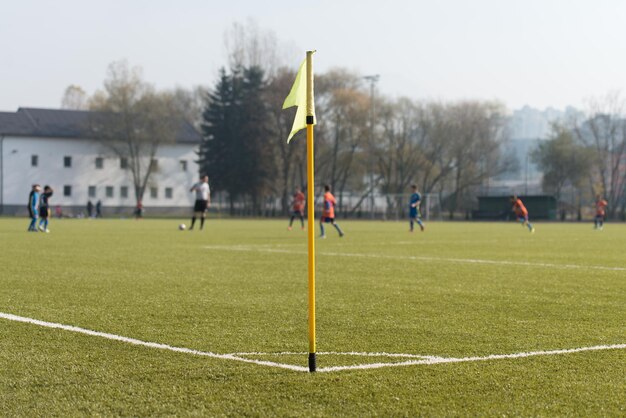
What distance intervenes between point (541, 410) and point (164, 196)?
327 feet

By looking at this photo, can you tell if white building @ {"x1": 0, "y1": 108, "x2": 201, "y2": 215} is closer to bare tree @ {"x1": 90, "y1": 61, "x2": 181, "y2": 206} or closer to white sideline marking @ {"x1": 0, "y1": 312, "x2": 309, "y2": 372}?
bare tree @ {"x1": 90, "y1": 61, "x2": 181, "y2": 206}

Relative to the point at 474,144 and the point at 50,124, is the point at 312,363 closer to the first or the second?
the point at 474,144

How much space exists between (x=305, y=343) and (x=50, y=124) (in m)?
96.6

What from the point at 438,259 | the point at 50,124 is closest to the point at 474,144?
the point at 50,124

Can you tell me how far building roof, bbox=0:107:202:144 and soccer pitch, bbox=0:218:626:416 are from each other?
85.2 meters

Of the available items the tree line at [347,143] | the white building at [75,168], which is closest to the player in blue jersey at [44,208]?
the tree line at [347,143]

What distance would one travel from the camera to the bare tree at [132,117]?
9044 cm

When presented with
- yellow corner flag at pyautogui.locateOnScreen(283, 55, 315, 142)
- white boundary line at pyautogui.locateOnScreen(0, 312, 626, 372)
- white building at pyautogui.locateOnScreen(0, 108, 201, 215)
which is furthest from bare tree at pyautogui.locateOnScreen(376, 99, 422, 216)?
yellow corner flag at pyautogui.locateOnScreen(283, 55, 315, 142)

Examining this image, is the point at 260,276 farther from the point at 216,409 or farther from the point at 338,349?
the point at 216,409

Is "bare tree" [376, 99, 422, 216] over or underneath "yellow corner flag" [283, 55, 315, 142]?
over

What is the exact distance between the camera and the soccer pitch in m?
5.00

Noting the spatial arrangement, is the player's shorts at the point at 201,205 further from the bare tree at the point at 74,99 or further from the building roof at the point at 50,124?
the bare tree at the point at 74,99

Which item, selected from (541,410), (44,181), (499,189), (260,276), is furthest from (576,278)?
(44,181)

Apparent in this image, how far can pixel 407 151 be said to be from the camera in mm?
91750
